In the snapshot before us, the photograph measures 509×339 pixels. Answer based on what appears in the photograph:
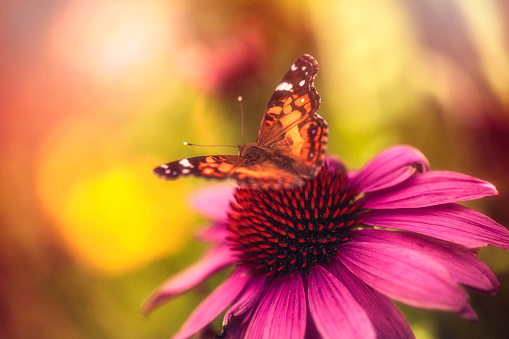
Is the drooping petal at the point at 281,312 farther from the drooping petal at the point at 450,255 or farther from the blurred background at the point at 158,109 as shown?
the blurred background at the point at 158,109

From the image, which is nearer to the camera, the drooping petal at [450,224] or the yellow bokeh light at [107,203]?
the drooping petal at [450,224]

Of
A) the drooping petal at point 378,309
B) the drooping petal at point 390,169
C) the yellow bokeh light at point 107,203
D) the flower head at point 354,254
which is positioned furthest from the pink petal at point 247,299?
the yellow bokeh light at point 107,203

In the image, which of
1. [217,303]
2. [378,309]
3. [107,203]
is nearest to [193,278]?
[217,303]

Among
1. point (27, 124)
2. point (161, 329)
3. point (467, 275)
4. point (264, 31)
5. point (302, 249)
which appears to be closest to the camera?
point (467, 275)

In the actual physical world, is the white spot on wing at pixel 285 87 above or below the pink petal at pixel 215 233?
above

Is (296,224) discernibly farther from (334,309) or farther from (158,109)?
(158,109)

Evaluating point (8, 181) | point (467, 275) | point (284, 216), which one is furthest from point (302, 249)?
point (8, 181)

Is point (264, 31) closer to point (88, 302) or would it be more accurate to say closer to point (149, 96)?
point (149, 96)

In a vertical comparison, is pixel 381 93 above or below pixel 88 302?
above

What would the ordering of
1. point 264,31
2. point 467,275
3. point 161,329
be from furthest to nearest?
point 264,31, point 161,329, point 467,275
